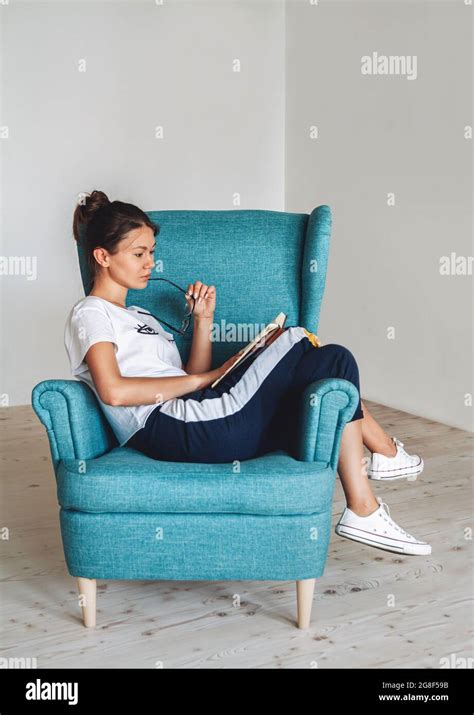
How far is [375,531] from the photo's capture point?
2.39 meters

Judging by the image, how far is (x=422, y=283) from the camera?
424 centimetres

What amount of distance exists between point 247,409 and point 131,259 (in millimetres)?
506

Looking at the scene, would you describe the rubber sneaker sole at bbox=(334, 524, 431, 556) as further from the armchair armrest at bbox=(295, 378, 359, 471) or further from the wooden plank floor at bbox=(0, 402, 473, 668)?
the armchair armrest at bbox=(295, 378, 359, 471)

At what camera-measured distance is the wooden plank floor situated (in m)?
2.12

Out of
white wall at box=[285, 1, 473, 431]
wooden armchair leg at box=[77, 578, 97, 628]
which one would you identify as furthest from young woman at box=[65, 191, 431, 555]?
white wall at box=[285, 1, 473, 431]

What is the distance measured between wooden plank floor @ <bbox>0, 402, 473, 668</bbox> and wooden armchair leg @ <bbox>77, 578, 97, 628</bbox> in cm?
3

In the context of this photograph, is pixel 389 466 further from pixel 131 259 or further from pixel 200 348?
pixel 131 259

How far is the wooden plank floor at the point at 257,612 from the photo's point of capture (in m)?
2.12

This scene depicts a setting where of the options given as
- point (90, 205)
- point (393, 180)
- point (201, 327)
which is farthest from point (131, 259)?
point (393, 180)

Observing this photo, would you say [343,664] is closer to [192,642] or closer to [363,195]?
[192,642]

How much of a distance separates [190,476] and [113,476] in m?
0.18

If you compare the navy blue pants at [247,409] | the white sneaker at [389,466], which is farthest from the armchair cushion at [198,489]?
the white sneaker at [389,466]
